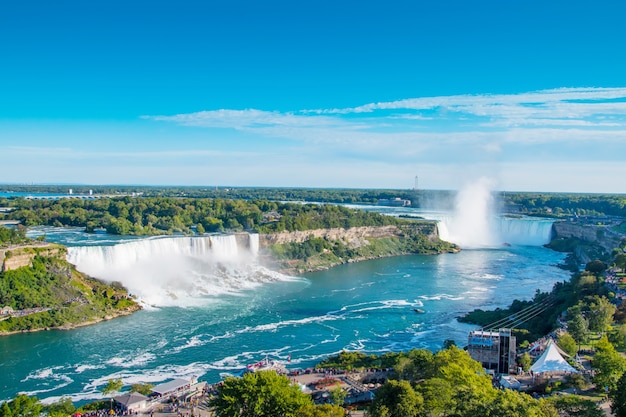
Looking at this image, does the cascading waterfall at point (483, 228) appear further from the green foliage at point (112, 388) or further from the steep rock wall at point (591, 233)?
the green foliage at point (112, 388)

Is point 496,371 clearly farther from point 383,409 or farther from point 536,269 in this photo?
point 536,269

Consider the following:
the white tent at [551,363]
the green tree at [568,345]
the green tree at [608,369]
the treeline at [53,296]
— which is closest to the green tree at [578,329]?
the green tree at [568,345]

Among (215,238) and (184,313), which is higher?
(215,238)

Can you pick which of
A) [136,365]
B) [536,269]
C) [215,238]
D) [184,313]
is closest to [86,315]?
[184,313]

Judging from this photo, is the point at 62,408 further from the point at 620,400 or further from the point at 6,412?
the point at 620,400

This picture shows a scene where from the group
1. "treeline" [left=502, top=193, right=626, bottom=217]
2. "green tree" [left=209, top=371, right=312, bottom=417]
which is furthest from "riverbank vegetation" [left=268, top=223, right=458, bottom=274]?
"treeline" [left=502, top=193, right=626, bottom=217]

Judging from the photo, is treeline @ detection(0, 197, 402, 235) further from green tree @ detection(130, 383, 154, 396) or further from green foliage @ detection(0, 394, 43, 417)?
green foliage @ detection(0, 394, 43, 417)
